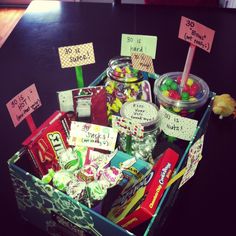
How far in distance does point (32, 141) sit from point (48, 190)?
0.16m

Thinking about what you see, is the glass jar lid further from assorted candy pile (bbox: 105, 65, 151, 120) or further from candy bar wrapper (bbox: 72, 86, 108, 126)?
candy bar wrapper (bbox: 72, 86, 108, 126)

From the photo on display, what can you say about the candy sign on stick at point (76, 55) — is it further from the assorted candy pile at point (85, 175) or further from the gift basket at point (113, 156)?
the assorted candy pile at point (85, 175)

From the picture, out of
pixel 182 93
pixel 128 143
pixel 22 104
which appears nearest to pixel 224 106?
pixel 182 93

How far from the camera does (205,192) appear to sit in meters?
1.10

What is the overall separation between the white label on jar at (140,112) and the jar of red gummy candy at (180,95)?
0.07 metres

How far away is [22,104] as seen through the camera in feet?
3.20

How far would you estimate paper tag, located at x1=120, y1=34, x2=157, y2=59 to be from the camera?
1.12 metres

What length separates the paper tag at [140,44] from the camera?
3.68 feet

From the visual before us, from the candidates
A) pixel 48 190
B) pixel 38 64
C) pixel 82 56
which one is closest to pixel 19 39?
pixel 38 64

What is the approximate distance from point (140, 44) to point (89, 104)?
0.25 m

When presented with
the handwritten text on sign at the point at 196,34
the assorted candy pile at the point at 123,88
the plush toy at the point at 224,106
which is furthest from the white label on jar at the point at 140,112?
the plush toy at the point at 224,106

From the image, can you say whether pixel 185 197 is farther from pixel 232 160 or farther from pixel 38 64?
pixel 38 64

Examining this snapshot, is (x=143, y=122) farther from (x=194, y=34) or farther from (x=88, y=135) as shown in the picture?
(x=194, y=34)

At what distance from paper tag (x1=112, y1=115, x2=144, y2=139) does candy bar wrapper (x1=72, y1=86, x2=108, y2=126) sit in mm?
113
